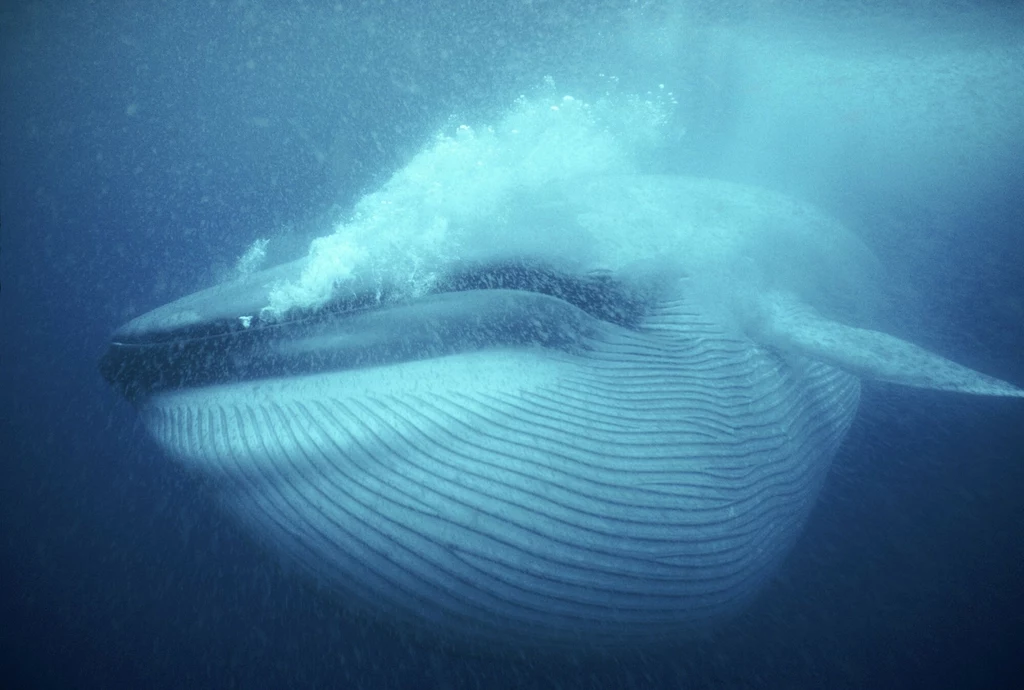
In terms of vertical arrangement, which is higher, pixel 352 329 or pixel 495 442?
pixel 352 329

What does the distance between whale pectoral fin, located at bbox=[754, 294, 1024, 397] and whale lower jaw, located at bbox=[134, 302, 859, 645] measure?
935mm

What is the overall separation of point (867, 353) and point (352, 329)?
3.28m

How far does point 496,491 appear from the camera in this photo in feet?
7.32

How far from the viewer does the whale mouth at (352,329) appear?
246 centimetres

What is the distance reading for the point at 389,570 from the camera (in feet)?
7.09

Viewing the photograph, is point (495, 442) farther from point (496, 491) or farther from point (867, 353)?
point (867, 353)

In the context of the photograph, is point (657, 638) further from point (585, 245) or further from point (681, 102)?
point (681, 102)

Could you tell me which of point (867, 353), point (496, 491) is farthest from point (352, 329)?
point (867, 353)

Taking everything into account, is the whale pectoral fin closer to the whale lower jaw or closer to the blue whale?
the blue whale

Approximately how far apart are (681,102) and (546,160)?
32.0ft

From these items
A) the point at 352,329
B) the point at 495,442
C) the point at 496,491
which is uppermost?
the point at 352,329

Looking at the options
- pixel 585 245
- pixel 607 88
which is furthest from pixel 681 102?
pixel 585 245

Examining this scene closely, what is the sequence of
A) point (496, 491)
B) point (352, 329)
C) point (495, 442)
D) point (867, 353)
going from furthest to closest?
1. point (867, 353)
2. point (352, 329)
3. point (495, 442)
4. point (496, 491)

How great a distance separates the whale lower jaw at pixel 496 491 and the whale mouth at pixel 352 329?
0.09 metres
